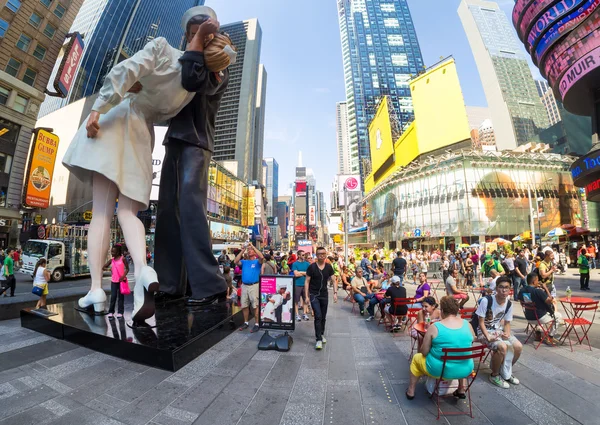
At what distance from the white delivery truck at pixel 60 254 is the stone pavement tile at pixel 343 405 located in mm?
16293

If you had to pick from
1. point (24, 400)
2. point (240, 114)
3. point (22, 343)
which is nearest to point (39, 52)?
point (22, 343)

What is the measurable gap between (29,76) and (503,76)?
133 metres

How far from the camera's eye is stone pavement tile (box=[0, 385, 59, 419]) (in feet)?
8.26

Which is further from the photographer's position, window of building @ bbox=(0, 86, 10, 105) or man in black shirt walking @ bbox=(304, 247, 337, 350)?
window of building @ bbox=(0, 86, 10, 105)

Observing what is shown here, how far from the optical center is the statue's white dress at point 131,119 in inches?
147

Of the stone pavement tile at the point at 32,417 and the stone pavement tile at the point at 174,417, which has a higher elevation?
the stone pavement tile at the point at 32,417

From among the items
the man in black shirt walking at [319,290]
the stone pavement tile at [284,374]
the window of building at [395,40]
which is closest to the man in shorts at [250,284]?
the man in black shirt walking at [319,290]

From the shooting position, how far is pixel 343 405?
2.96m

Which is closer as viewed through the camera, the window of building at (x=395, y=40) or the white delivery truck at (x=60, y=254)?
the white delivery truck at (x=60, y=254)

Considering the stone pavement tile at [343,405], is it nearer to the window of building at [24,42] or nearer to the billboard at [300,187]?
the window of building at [24,42]

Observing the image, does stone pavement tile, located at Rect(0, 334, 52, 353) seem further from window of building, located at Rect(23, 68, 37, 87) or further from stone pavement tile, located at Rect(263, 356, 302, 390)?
window of building, located at Rect(23, 68, 37, 87)

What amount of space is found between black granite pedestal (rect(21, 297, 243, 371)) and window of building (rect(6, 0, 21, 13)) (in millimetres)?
31982

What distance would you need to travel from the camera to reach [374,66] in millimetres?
Answer: 115625

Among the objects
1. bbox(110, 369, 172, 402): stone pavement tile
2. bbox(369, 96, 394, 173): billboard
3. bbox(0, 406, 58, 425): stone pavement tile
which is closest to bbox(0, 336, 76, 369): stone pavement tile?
bbox(0, 406, 58, 425): stone pavement tile
